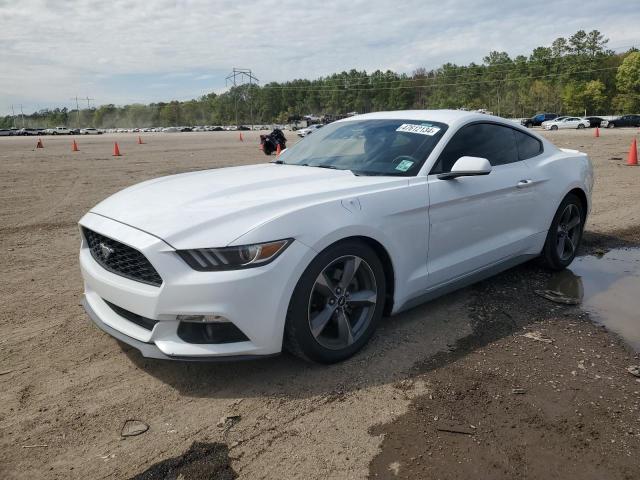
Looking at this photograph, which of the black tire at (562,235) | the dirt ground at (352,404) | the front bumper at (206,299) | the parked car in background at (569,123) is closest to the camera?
the dirt ground at (352,404)

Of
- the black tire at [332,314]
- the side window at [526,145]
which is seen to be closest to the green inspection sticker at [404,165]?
the black tire at [332,314]

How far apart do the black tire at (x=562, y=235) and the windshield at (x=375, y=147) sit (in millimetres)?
1777

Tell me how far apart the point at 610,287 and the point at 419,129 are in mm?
2388

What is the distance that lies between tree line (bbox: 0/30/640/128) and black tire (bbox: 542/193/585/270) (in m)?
85.0

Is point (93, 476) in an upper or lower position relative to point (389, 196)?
lower

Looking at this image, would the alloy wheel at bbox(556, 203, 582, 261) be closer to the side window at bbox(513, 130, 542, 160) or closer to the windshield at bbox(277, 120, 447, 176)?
the side window at bbox(513, 130, 542, 160)

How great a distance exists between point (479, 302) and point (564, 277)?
1248 millimetres

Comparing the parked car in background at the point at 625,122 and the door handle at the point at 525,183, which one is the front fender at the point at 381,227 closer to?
the door handle at the point at 525,183

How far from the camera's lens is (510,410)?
2.85 meters

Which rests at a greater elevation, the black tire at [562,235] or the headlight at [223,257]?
the headlight at [223,257]

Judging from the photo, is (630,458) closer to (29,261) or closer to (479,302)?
(479,302)

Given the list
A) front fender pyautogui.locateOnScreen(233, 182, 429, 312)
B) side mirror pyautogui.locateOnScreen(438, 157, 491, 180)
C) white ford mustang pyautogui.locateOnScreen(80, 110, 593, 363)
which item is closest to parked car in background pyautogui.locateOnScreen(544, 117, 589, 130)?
white ford mustang pyautogui.locateOnScreen(80, 110, 593, 363)

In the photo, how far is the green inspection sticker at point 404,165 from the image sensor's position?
381 centimetres

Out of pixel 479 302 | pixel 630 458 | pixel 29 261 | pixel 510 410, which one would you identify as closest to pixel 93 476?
pixel 510 410
